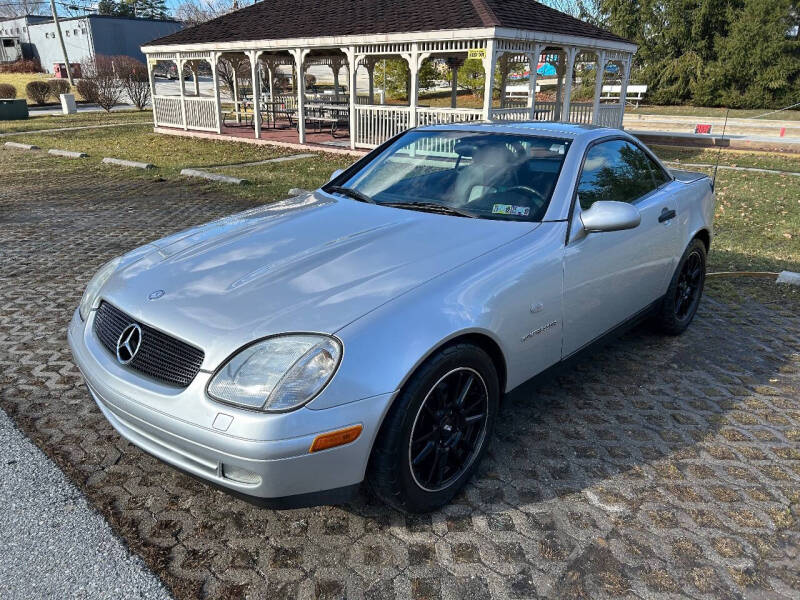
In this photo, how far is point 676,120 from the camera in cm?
2494

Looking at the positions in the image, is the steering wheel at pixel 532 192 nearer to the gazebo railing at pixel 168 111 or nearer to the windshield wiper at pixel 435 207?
the windshield wiper at pixel 435 207

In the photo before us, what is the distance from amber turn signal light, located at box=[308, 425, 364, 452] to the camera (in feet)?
7.23

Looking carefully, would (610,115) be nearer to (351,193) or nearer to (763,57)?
(351,193)

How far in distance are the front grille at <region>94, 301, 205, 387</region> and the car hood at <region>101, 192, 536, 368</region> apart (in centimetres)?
4

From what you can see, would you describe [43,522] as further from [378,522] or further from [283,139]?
[283,139]

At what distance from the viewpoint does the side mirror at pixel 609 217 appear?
3.23m

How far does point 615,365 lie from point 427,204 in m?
1.84

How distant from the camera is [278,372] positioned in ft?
7.39

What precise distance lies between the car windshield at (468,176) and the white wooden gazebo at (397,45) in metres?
10.4

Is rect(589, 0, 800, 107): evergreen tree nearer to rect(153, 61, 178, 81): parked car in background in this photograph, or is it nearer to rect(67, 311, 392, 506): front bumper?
rect(153, 61, 178, 81): parked car in background

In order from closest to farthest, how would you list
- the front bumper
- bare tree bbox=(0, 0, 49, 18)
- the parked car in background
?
the front bumper < the parked car in background < bare tree bbox=(0, 0, 49, 18)

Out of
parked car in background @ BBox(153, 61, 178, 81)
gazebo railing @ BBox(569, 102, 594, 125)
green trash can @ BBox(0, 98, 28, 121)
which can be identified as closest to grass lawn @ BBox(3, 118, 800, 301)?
gazebo railing @ BBox(569, 102, 594, 125)

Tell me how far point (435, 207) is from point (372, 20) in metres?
14.4

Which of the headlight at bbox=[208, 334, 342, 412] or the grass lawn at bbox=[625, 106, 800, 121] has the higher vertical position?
the headlight at bbox=[208, 334, 342, 412]
